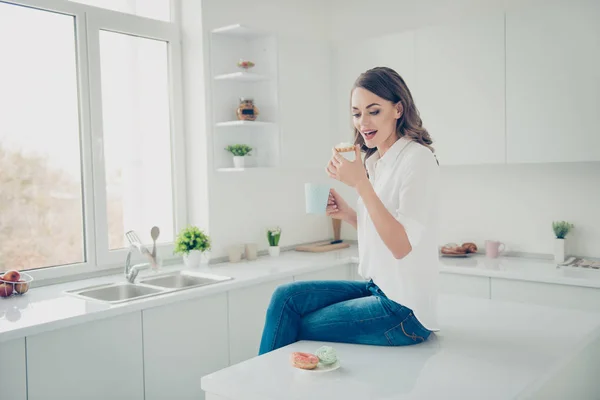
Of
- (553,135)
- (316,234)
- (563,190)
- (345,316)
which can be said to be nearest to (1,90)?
(345,316)

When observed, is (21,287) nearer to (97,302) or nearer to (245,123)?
(97,302)

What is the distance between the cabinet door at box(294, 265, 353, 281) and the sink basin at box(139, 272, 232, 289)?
1.61ft

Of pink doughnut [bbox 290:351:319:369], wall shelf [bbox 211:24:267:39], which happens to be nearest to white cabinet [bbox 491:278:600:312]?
pink doughnut [bbox 290:351:319:369]

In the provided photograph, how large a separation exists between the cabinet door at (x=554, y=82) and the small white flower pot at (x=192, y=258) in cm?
179

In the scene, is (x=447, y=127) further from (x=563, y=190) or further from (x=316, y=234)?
(x=316, y=234)

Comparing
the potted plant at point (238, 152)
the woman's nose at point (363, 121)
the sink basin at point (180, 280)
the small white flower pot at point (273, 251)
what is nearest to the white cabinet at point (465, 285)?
the small white flower pot at point (273, 251)

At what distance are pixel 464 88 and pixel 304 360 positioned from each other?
7.22ft

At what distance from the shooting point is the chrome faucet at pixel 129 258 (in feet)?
9.49

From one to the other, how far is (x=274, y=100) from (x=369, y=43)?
0.73 m

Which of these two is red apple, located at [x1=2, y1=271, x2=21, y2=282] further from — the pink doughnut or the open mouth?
the open mouth

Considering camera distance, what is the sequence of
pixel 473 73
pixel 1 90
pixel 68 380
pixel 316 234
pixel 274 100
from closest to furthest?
pixel 68 380 < pixel 1 90 < pixel 473 73 < pixel 274 100 < pixel 316 234

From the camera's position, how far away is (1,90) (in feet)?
9.19

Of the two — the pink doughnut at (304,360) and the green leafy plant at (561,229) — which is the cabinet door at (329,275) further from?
the pink doughnut at (304,360)

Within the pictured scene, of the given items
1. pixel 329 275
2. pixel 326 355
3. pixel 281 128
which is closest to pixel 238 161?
pixel 281 128
